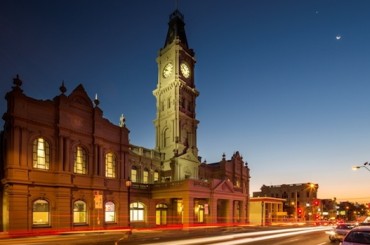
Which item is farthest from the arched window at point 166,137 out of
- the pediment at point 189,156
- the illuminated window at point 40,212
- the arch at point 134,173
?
the illuminated window at point 40,212

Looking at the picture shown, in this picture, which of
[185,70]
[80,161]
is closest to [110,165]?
[80,161]

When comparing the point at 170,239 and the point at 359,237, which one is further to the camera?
the point at 170,239

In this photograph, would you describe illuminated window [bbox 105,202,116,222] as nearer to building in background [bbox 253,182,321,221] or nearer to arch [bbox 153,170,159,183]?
arch [bbox 153,170,159,183]

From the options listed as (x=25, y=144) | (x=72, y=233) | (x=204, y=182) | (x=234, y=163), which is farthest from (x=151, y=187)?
(x=234, y=163)

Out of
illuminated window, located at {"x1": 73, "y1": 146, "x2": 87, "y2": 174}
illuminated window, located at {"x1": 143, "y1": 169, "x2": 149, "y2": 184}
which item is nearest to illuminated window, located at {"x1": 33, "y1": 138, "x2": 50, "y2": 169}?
illuminated window, located at {"x1": 73, "y1": 146, "x2": 87, "y2": 174}

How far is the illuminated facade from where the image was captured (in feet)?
107

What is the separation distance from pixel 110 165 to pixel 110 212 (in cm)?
512

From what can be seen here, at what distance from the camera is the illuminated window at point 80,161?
3808 cm

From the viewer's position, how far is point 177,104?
59.9 meters

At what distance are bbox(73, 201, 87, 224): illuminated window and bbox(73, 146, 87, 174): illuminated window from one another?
317 cm

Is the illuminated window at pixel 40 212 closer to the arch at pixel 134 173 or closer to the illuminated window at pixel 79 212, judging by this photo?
the illuminated window at pixel 79 212

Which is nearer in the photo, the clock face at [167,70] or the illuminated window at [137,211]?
the illuminated window at [137,211]

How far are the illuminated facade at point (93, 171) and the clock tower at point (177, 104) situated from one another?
0.17 meters

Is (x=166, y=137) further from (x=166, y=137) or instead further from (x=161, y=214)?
(x=161, y=214)
